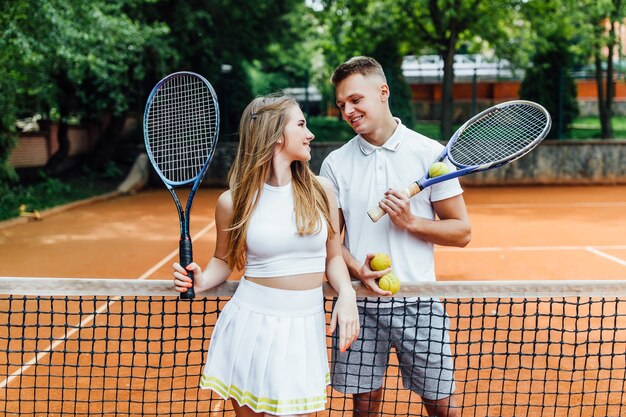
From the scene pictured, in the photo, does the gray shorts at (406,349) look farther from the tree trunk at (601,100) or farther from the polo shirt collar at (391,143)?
the tree trunk at (601,100)

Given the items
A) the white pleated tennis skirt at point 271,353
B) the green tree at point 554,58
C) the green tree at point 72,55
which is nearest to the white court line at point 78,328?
the white pleated tennis skirt at point 271,353

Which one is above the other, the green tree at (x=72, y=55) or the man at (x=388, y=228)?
the green tree at (x=72, y=55)

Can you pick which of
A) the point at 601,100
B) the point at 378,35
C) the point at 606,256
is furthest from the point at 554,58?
the point at 606,256

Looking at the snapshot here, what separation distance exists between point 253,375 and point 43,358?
315 centimetres

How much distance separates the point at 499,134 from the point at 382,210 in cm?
103

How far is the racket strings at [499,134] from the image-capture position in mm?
2846

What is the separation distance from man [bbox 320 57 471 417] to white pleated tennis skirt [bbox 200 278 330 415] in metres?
0.34

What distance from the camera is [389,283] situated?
8.01 ft

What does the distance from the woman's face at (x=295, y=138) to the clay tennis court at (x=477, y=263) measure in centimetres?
210

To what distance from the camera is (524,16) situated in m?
17.4

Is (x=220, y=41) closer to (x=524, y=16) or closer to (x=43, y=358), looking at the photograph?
(x=524, y=16)

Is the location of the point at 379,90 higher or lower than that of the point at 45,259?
higher

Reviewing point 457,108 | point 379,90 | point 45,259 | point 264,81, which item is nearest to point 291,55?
point 264,81

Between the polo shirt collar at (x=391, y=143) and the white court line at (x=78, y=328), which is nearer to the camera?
the polo shirt collar at (x=391, y=143)
